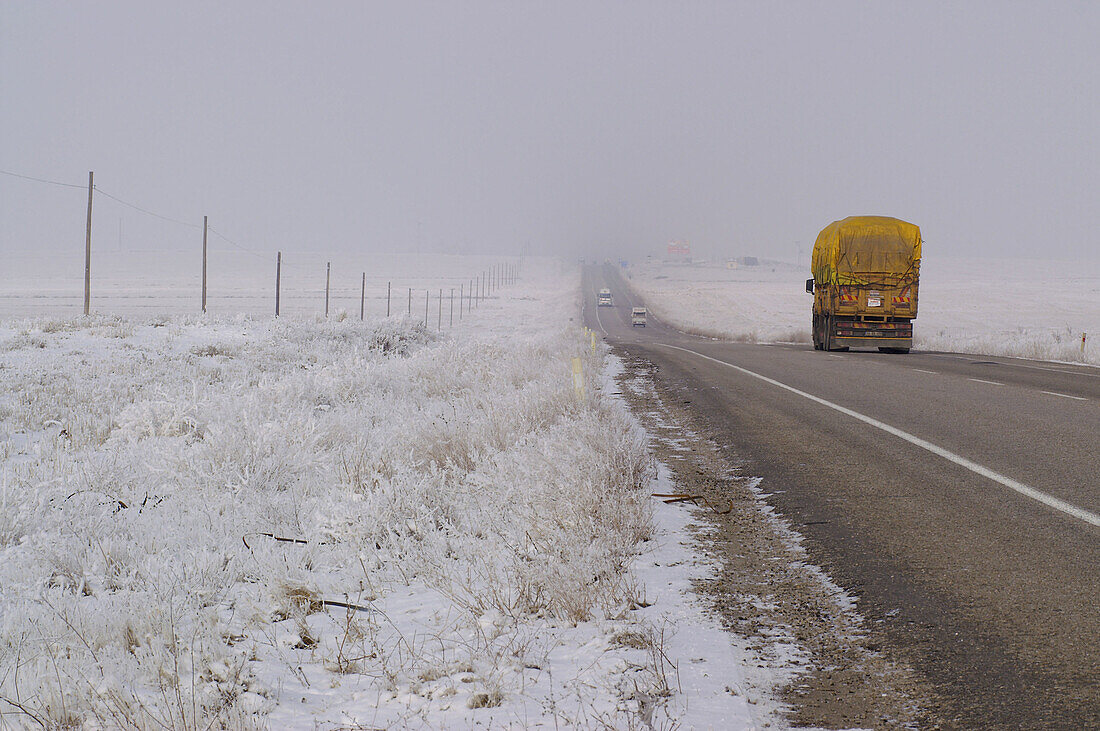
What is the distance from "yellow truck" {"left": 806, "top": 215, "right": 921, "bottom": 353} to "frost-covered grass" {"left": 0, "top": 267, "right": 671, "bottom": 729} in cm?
1529

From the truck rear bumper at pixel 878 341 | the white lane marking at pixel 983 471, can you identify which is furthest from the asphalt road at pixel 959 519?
the truck rear bumper at pixel 878 341

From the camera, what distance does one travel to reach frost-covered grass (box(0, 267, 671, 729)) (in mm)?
3111

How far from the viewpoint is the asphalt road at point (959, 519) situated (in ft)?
10.2

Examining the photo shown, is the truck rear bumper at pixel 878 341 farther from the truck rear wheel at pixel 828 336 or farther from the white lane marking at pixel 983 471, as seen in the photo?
the white lane marking at pixel 983 471

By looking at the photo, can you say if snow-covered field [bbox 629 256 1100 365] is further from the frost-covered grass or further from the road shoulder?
the frost-covered grass

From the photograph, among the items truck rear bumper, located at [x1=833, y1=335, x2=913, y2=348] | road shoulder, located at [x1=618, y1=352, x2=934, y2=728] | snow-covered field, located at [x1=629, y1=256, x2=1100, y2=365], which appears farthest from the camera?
snow-covered field, located at [x1=629, y1=256, x2=1100, y2=365]

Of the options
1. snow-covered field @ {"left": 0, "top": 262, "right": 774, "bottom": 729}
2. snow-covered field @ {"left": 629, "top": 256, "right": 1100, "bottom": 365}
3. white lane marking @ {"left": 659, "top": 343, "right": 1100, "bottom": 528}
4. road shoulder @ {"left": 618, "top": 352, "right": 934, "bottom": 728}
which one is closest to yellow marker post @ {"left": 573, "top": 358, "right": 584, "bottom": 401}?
snow-covered field @ {"left": 0, "top": 262, "right": 774, "bottom": 729}

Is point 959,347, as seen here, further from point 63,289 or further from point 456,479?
point 63,289

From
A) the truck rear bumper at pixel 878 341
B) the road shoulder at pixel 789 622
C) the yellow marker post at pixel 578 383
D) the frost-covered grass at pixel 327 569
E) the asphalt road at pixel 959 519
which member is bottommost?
the frost-covered grass at pixel 327 569

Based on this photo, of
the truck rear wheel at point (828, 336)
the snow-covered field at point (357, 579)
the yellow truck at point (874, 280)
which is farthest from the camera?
the truck rear wheel at point (828, 336)

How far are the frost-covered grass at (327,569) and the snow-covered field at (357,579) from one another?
17 mm

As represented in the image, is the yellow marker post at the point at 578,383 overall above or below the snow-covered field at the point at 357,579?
above

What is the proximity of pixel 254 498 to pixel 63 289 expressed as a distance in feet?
328

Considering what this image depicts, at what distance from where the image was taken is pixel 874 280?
2327cm
